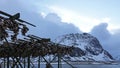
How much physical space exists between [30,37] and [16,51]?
361cm

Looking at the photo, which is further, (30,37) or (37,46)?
(37,46)

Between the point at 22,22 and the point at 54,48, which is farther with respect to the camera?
the point at 54,48

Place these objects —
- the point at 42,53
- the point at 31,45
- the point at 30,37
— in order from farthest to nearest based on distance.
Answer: the point at 42,53
the point at 31,45
the point at 30,37

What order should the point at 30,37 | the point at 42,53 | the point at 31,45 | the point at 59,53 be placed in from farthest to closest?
1. the point at 59,53
2. the point at 42,53
3. the point at 31,45
4. the point at 30,37

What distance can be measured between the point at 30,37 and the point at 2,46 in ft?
14.9

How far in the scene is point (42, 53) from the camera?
37844 mm

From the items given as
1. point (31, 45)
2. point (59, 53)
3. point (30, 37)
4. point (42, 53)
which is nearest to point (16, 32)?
point (30, 37)

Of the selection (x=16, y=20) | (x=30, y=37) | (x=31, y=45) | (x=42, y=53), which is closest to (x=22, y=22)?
(x=16, y=20)

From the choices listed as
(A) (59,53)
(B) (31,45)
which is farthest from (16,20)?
(A) (59,53)

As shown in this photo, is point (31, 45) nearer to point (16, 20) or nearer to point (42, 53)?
point (42, 53)

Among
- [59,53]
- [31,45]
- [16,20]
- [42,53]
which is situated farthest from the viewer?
[59,53]

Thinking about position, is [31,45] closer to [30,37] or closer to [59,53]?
[30,37]

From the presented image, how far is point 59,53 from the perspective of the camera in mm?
43625

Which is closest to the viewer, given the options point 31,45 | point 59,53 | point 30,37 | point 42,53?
point 30,37
